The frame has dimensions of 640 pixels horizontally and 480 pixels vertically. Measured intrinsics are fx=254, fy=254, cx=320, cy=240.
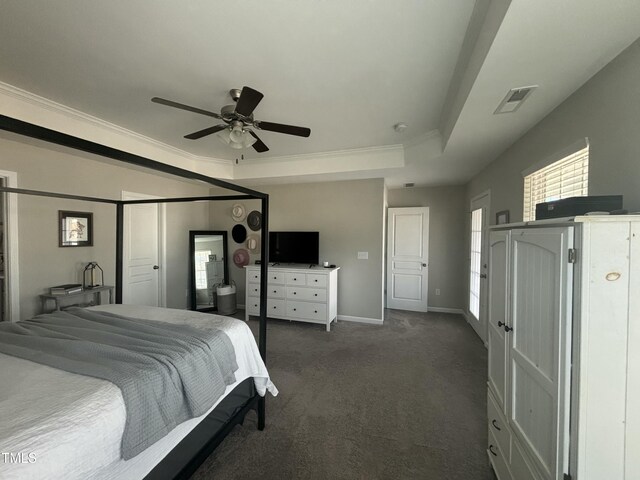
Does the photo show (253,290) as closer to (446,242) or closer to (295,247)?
(295,247)

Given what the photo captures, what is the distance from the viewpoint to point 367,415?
81.0 inches

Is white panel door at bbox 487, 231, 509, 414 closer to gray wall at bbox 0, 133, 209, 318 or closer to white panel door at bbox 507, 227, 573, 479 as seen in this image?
white panel door at bbox 507, 227, 573, 479

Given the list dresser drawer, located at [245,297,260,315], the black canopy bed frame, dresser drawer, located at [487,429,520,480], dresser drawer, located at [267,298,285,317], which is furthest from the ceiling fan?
dresser drawer, located at [245,297,260,315]

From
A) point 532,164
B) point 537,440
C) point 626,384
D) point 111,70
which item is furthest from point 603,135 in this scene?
point 111,70

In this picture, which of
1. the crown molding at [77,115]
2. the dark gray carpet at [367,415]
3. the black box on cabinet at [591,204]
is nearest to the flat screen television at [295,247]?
the dark gray carpet at [367,415]

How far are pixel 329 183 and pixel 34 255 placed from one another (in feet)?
12.3

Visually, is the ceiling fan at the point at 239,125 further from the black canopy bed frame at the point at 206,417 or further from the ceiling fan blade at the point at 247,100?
the black canopy bed frame at the point at 206,417

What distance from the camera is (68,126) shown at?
2.56m

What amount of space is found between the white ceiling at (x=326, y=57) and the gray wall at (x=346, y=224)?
1447mm

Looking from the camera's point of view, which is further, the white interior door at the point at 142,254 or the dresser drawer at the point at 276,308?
the dresser drawer at the point at 276,308

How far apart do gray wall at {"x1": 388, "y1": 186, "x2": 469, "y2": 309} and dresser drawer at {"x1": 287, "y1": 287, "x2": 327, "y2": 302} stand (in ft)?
7.70

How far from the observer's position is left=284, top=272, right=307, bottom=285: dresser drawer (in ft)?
13.0

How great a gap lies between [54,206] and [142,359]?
2771 mm

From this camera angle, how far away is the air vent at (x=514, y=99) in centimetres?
163
